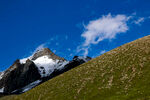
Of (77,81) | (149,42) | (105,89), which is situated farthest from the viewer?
(149,42)

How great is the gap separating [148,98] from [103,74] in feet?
61.2

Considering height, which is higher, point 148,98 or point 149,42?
point 149,42

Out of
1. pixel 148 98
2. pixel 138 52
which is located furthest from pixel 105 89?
pixel 138 52

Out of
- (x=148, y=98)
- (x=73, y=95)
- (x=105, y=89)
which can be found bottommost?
(x=148, y=98)

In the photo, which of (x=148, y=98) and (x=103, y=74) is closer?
(x=148, y=98)

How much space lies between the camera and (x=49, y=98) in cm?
4406

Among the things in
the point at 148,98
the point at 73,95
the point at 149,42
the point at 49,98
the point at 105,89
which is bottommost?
the point at 148,98

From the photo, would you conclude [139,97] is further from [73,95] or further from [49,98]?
[49,98]

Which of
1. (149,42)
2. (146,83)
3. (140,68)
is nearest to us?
(146,83)

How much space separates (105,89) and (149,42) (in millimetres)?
28098

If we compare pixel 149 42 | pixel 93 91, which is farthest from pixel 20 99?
pixel 149 42

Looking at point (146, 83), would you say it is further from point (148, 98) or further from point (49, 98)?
point (49, 98)

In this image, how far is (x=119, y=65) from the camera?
45562mm

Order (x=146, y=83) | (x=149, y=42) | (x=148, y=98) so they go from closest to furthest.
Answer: (x=148, y=98) → (x=146, y=83) → (x=149, y=42)
